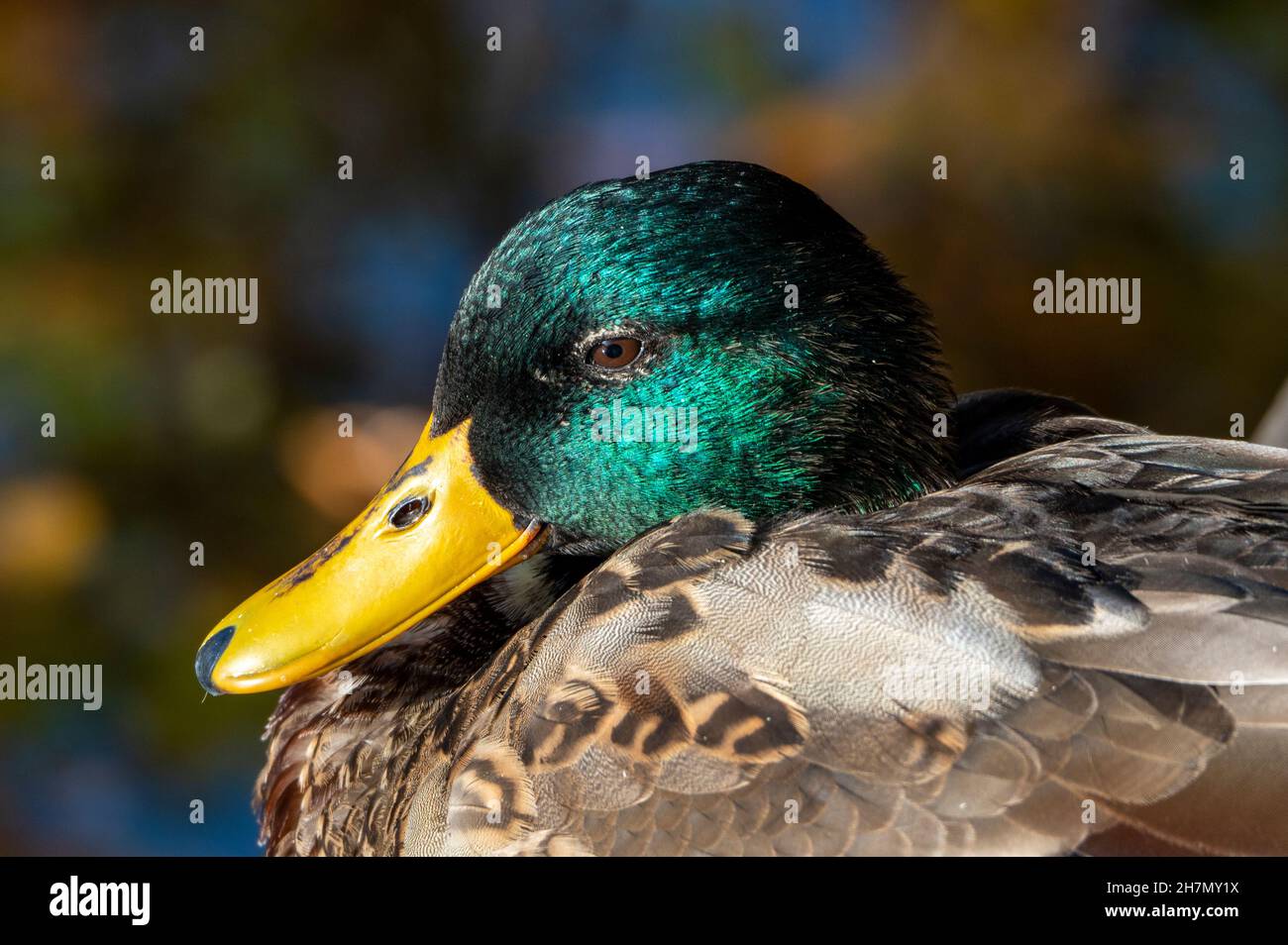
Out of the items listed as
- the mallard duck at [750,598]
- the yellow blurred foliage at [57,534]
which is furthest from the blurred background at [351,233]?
the mallard duck at [750,598]

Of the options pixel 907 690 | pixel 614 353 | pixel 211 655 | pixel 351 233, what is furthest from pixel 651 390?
pixel 351 233

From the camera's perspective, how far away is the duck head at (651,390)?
180 cm

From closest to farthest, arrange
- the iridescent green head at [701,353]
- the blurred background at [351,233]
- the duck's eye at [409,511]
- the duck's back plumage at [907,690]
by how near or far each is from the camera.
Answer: the duck's back plumage at [907,690], the iridescent green head at [701,353], the duck's eye at [409,511], the blurred background at [351,233]

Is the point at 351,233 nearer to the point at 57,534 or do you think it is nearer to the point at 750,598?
the point at 57,534

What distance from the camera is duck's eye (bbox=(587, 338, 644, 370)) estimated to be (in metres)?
1.83

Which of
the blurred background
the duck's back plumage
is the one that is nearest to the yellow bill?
the duck's back plumage

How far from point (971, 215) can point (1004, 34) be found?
0.57 meters

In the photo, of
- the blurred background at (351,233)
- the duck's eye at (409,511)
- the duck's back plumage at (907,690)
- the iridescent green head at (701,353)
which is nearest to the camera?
the duck's back plumage at (907,690)

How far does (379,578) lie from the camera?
1856 millimetres

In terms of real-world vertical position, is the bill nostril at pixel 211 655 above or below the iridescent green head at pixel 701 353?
below

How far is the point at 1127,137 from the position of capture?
165 inches

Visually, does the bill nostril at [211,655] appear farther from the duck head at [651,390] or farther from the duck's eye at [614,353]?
the duck's eye at [614,353]

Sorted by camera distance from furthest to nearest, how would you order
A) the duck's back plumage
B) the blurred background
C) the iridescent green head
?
the blurred background → the iridescent green head → the duck's back plumage

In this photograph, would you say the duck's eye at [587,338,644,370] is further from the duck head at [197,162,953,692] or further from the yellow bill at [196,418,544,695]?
the yellow bill at [196,418,544,695]
